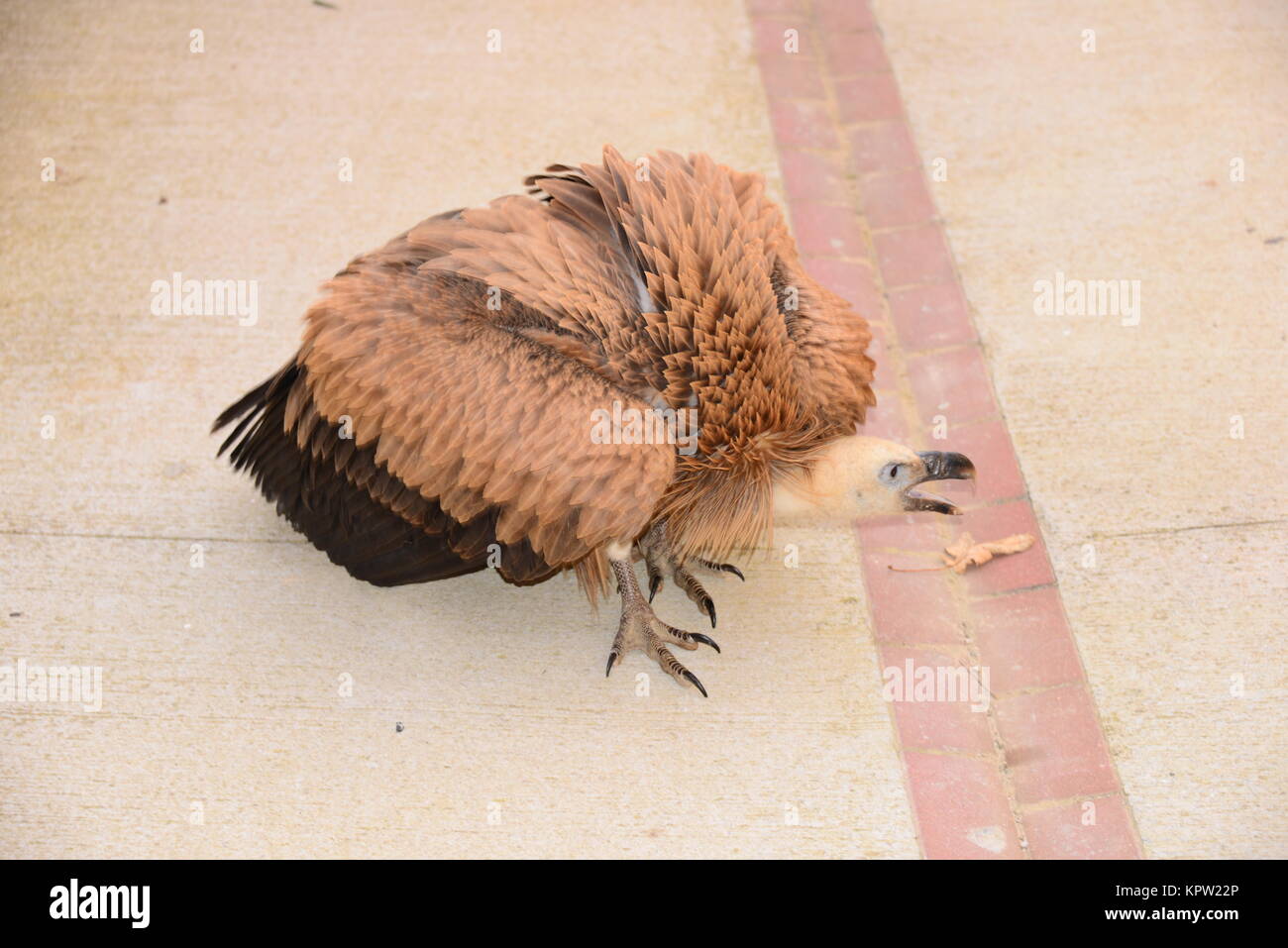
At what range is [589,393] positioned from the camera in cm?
354

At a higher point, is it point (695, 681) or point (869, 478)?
point (869, 478)

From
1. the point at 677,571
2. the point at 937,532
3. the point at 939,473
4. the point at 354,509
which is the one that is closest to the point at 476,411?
the point at 354,509

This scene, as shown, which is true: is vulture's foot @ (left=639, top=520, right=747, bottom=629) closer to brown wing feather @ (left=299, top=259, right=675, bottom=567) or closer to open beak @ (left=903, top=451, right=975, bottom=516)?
brown wing feather @ (left=299, top=259, right=675, bottom=567)

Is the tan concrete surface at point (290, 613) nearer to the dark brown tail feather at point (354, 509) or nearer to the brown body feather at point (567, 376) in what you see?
the dark brown tail feather at point (354, 509)

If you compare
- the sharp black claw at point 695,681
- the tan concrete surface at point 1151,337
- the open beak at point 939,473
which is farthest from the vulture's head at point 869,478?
the tan concrete surface at point 1151,337

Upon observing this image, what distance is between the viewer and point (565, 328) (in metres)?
3.70

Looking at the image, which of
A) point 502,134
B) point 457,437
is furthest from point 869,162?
point 457,437

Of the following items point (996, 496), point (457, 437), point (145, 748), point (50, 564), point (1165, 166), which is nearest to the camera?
point (457, 437)

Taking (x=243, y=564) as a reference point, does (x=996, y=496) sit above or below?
above

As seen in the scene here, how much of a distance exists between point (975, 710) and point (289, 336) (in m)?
3.20

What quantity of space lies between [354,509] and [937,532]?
2.20m

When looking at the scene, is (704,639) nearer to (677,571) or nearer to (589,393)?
(677,571)

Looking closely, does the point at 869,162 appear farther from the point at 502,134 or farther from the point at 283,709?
the point at 283,709

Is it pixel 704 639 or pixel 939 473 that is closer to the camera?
pixel 939 473
